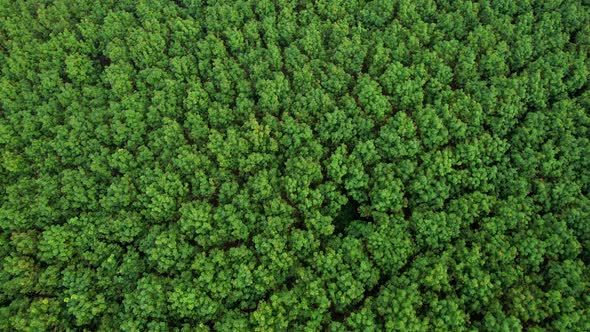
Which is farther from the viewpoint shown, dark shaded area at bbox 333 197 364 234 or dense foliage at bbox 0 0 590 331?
dark shaded area at bbox 333 197 364 234

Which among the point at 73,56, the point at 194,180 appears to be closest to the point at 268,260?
the point at 194,180

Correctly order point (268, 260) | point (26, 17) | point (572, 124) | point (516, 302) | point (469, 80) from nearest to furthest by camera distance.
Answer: point (516, 302), point (268, 260), point (572, 124), point (469, 80), point (26, 17)

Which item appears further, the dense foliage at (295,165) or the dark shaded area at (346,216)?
the dark shaded area at (346,216)

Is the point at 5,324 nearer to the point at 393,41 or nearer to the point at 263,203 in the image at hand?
the point at 263,203

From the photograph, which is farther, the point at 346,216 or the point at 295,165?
the point at 346,216

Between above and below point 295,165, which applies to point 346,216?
below

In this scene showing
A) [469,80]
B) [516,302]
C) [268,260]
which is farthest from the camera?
[469,80]

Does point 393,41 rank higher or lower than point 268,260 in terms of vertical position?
higher

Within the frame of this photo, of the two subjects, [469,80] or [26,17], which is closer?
[469,80]
